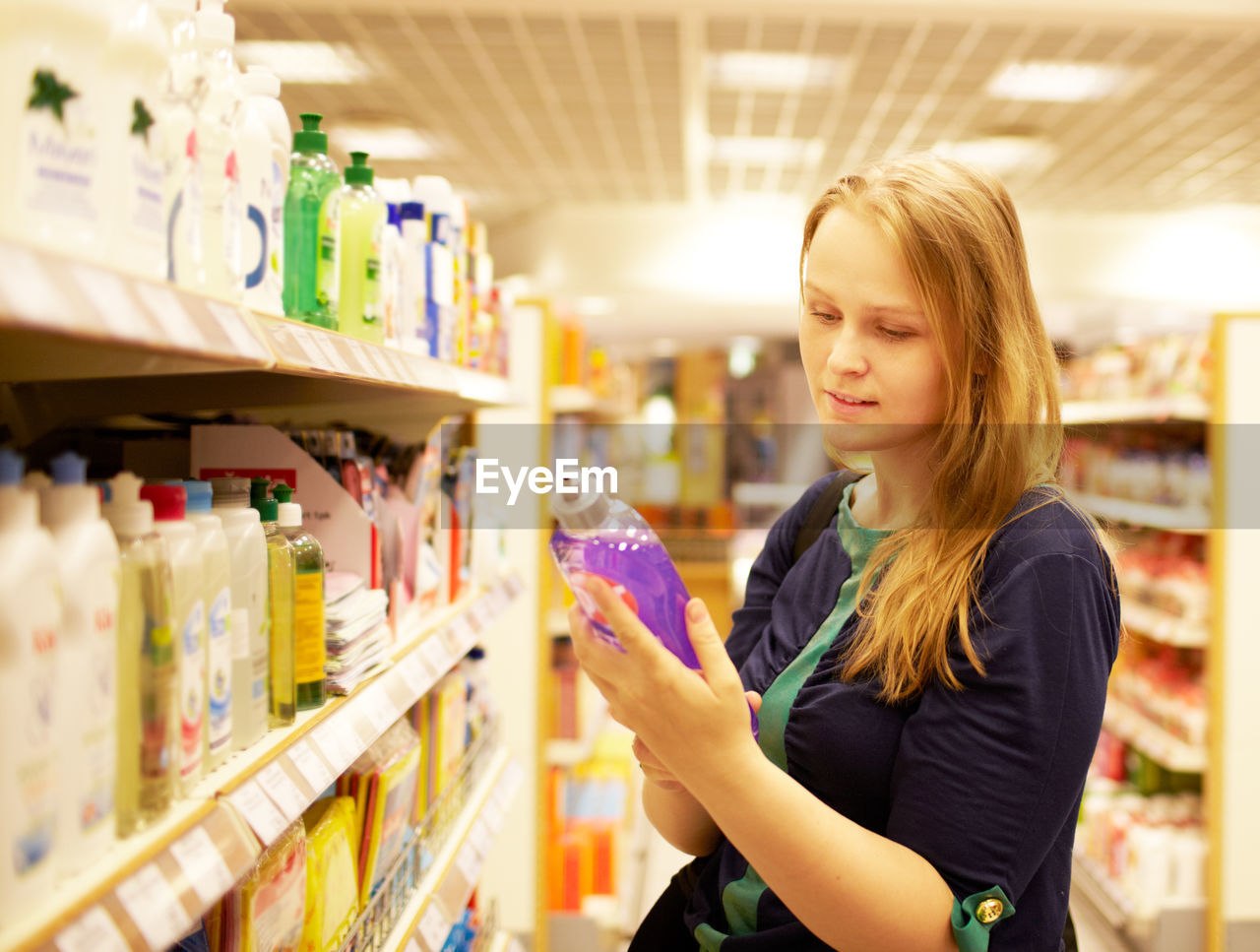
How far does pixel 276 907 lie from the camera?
119 centimetres

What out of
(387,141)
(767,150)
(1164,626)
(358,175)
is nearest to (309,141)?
(358,175)

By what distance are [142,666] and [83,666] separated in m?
0.10

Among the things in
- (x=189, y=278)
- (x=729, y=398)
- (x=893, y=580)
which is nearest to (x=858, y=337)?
(x=893, y=580)

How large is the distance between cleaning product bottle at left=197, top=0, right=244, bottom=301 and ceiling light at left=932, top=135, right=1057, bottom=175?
6272 mm

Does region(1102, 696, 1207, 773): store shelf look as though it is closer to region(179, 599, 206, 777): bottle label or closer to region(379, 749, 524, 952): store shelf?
region(379, 749, 524, 952): store shelf

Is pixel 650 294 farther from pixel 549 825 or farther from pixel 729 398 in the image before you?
pixel 549 825

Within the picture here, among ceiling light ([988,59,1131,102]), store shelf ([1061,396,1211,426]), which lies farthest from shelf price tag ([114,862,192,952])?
ceiling light ([988,59,1131,102])

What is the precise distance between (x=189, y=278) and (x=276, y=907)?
75 cm

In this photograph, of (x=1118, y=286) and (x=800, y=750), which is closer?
(x=800, y=750)

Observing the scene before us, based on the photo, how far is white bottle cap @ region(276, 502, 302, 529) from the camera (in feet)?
4.00

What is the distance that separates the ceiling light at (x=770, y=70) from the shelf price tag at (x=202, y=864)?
5.35m

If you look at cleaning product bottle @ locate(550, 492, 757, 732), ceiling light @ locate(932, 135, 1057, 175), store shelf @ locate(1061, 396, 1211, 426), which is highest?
ceiling light @ locate(932, 135, 1057, 175)

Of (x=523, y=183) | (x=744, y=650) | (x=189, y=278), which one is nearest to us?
(x=189, y=278)

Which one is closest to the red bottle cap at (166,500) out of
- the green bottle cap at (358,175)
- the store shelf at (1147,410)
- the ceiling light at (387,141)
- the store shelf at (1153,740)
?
the green bottle cap at (358,175)
